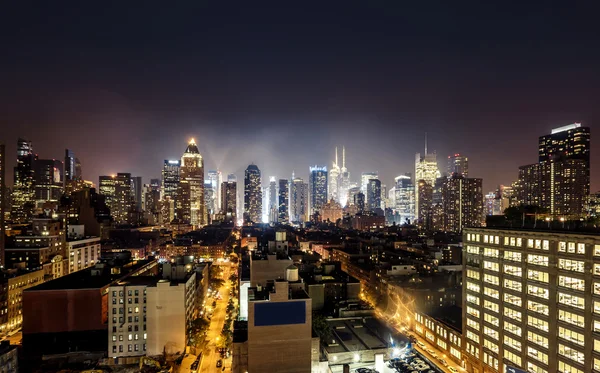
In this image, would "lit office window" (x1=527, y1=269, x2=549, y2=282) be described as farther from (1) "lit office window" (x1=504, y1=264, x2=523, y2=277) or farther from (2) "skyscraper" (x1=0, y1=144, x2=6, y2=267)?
(2) "skyscraper" (x1=0, y1=144, x2=6, y2=267)

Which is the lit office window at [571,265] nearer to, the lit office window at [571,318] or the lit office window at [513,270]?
the lit office window at [571,318]

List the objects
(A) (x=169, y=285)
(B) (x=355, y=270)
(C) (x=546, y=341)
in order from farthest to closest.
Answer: (B) (x=355, y=270) < (A) (x=169, y=285) < (C) (x=546, y=341)

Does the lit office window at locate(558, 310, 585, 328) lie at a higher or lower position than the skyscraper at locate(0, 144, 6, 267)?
lower

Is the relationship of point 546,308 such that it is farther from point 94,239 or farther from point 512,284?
point 94,239

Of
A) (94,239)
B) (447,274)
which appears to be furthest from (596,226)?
(94,239)

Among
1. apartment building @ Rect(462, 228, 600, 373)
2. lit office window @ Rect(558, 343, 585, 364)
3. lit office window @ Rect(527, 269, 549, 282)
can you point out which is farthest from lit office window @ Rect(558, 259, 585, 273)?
lit office window @ Rect(558, 343, 585, 364)

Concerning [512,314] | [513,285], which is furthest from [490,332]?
[513,285]

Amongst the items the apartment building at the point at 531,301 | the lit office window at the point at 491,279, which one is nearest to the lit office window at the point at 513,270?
the apartment building at the point at 531,301

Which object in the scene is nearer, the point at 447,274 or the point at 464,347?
the point at 464,347
